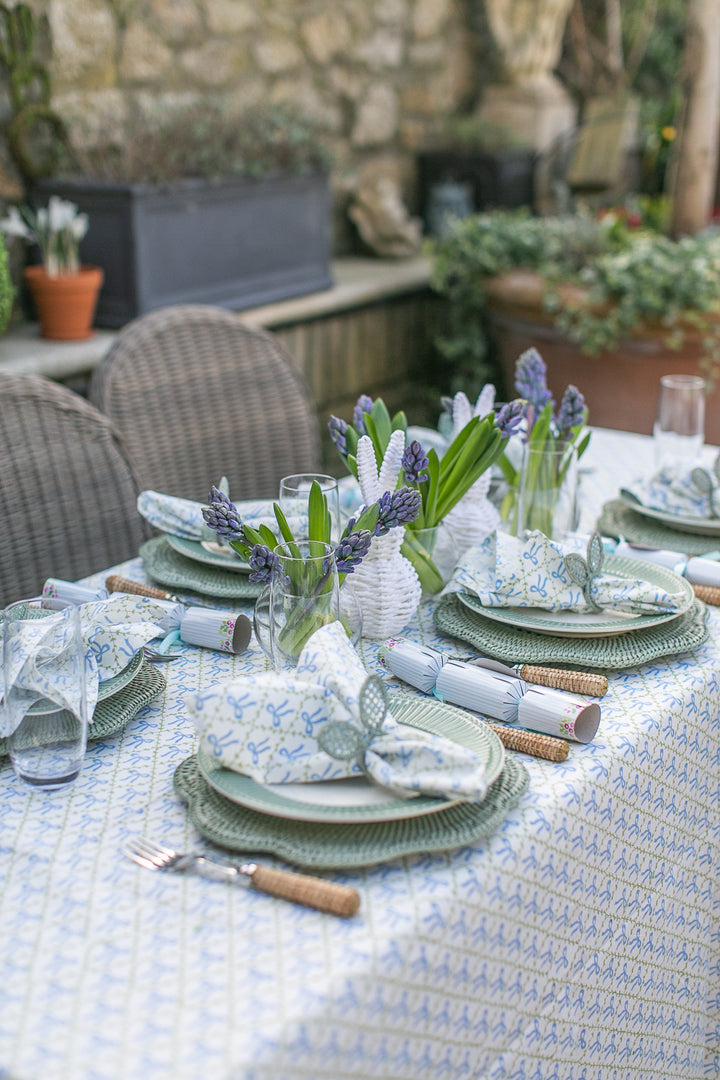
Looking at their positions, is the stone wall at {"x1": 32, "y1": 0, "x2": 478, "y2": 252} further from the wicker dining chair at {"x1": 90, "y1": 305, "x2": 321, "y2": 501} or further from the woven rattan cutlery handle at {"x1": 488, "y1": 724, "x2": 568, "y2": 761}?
the woven rattan cutlery handle at {"x1": 488, "y1": 724, "x2": 568, "y2": 761}

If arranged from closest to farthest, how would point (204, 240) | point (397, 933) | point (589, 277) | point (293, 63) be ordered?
point (397, 933)
point (204, 240)
point (589, 277)
point (293, 63)

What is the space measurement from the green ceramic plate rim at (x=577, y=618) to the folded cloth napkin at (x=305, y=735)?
1.01 feet

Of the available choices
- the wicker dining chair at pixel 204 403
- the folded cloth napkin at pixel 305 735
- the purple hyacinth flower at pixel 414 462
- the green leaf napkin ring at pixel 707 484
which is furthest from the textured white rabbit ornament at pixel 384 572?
the wicker dining chair at pixel 204 403

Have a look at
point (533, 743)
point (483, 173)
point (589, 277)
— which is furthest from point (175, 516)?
point (483, 173)

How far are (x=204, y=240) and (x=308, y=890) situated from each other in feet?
7.08

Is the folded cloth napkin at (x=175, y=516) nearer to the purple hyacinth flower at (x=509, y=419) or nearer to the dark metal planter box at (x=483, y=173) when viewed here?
the purple hyacinth flower at (x=509, y=419)

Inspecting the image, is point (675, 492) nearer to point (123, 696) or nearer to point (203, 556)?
point (203, 556)

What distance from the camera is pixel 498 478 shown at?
1499 millimetres

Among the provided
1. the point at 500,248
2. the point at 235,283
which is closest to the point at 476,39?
the point at 500,248

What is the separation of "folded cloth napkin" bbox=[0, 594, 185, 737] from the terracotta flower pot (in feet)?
4.61

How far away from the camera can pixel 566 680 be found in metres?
Result: 1.07

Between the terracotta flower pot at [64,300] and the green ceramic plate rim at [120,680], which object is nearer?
the green ceramic plate rim at [120,680]

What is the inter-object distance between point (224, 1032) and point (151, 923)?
118 mm

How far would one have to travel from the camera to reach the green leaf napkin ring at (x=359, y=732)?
0.86 m
